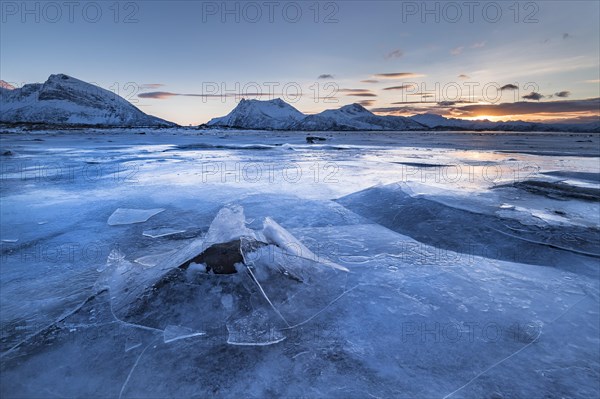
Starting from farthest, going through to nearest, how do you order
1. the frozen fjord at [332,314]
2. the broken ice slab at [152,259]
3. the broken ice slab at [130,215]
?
the broken ice slab at [130,215] < the broken ice slab at [152,259] < the frozen fjord at [332,314]

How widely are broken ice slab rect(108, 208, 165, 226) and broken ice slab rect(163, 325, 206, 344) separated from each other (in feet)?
8.87

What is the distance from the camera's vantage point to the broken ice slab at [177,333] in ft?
5.95

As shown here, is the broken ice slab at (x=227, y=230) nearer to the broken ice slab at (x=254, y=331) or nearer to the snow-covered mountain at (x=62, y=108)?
the broken ice slab at (x=254, y=331)

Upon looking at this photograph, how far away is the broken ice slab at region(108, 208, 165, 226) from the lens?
4188 millimetres

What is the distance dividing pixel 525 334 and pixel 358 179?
6.07 meters

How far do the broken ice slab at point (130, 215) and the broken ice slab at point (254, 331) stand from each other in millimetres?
2835

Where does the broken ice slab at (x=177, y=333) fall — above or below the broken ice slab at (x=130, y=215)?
below

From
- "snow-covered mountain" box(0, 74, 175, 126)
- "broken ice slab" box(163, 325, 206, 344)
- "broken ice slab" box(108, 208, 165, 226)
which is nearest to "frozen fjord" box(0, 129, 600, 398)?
"broken ice slab" box(163, 325, 206, 344)

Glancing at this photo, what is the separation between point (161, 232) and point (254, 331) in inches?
91.0

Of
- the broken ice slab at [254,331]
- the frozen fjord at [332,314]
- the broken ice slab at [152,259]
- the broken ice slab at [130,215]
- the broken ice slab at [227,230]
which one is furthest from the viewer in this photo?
the broken ice slab at [130,215]

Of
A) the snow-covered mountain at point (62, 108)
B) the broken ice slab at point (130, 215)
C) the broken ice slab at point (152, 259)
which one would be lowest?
the broken ice slab at point (152, 259)

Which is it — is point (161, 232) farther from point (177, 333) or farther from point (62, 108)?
point (62, 108)

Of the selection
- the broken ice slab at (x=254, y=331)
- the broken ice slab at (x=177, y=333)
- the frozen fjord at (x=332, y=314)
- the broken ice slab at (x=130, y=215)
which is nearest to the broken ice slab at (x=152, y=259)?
the frozen fjord at (x=332, y=314)

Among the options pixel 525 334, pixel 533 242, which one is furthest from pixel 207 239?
pixel 533 242
